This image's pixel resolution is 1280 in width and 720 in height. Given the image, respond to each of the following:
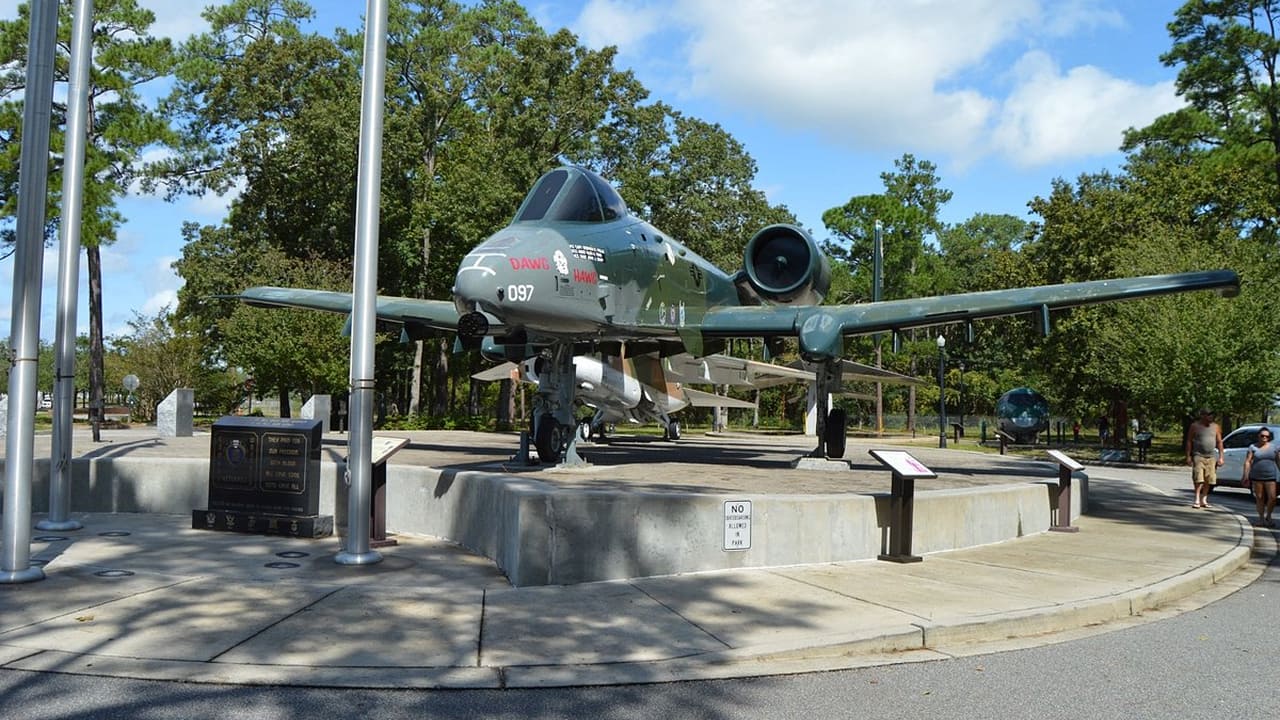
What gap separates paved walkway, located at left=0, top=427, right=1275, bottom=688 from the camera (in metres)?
5.42

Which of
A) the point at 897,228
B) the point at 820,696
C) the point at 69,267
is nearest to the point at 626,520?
the point at 820,696

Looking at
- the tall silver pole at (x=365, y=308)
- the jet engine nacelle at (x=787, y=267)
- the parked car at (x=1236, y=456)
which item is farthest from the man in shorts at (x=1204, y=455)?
the tall silver pole at (x=365, y=308)

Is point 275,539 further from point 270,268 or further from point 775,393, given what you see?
point 775,393

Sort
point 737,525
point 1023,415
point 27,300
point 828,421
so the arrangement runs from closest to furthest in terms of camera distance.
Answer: point 27,300, point 737,525, point 828,421, point 1023,415

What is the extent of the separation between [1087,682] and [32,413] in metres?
8.29

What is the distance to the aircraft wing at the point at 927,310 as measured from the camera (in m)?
15.0

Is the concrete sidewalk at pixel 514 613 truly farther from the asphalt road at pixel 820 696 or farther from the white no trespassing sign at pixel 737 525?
the white no trespassing sign at pixel 737 525

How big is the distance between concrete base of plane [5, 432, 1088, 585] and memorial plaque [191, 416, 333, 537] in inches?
22.8

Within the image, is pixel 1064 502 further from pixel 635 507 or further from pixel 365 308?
pixel 365 308

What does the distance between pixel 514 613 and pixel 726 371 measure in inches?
860

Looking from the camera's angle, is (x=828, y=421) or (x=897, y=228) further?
(x=897, y=228)

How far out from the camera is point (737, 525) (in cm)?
857

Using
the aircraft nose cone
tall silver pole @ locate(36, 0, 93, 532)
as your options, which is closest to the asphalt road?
tall silver pole @ locate(36, 0, 93, 532)

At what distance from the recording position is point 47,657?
5.43m
